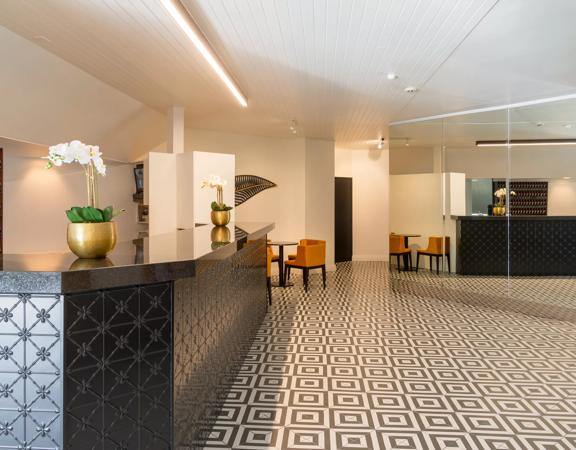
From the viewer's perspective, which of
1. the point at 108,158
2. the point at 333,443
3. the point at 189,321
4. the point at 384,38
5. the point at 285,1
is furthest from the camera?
the point at 108,158

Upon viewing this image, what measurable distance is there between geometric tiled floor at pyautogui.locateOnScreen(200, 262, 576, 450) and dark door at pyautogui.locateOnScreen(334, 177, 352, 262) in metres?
5.56

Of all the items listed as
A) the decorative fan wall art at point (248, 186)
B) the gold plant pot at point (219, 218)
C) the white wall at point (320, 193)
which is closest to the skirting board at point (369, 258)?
the white wall at point (320, 193)

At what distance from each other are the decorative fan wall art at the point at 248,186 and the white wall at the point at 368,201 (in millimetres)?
2829

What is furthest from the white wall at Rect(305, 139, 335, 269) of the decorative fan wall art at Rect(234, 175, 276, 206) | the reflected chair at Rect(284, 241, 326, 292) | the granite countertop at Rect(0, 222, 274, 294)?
the granite countertop at Rect(0, 222, 274, 294)

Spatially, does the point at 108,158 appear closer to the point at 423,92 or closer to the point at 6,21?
the point at 6,21

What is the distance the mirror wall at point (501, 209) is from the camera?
607cm

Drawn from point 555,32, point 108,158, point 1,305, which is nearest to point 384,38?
point 555,32

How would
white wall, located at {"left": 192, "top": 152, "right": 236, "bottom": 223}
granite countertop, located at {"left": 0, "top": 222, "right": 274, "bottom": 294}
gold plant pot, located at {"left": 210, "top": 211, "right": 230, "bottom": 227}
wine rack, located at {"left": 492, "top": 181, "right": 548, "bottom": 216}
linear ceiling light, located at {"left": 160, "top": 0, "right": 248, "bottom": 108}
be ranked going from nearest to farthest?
granite countertop, located at {"left": 0, "top": 222, "right": 274, "bottom": 294} < linear ceiling light, located at {"left": 160, "top": 0, "right": 248, "bottom": 108} < gold plant pot, located at {"left": 210, "top": 211, "right": 230, "bottom": 227} < wine rack, located at {"left": 492, "top": 181, "right": 548, "bottom": 216} < white wall, located at {"left": 192, "top": 152, "right": 236, "bottom": 223}

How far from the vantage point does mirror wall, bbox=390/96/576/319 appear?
239 inches

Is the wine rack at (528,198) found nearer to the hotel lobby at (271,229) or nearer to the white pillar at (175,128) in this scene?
the hotel lobby at (271,229)

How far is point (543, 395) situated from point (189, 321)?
296 centimetres

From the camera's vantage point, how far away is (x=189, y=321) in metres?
2.51

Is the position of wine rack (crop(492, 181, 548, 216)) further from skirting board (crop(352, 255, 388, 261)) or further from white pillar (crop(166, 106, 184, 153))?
skirting board (crop(352, 255, 388, 261))

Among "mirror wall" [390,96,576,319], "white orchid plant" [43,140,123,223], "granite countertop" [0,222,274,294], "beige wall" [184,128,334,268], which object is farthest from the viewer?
"beige wall" [184,128,334,268]
